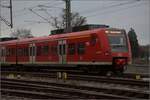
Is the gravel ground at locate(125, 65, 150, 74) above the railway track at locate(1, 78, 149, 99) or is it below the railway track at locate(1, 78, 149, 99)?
below

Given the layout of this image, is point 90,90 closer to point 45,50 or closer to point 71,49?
point 71,49

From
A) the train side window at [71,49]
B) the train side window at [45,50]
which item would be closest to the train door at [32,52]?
the train side window at [45,50]

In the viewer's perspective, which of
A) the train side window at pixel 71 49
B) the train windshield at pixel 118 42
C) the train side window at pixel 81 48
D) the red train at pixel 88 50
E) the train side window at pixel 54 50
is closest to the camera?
the red train at pixel 88 50

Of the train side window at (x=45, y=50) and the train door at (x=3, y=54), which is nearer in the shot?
the train side window at (x=45, y=50)

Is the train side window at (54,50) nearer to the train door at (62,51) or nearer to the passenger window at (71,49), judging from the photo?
the train door at (62,51)

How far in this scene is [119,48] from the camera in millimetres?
25750

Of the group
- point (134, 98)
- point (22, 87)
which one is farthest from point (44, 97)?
point (22, 87)

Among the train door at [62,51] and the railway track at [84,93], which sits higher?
the train door at [62,51]

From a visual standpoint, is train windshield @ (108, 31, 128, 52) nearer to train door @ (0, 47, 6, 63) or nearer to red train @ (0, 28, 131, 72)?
red train @ (0, 28, 131, 72)

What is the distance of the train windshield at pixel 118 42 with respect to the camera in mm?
25633

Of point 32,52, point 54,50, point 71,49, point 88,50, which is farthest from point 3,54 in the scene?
point 88,50

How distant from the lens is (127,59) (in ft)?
85.8

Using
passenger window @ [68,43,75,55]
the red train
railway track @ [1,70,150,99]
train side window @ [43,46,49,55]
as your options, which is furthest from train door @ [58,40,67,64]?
railway track @ [1,70,150,99]

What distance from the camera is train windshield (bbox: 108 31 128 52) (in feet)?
84.1
